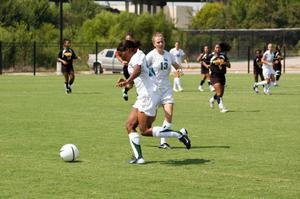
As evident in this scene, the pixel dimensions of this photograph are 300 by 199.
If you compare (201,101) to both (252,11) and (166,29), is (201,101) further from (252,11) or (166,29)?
(252,11)

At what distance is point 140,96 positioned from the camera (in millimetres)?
11945

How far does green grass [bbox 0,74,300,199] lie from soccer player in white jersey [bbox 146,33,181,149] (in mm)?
819

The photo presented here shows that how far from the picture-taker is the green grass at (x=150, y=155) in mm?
9625

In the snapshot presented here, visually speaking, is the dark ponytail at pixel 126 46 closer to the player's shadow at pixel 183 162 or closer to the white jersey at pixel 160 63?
the white jersey at pixel 160 63

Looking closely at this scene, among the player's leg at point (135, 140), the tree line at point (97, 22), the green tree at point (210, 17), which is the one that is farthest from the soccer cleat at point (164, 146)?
the green tree at point (210, 17)

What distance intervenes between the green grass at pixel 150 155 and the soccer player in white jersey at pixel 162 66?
82cm

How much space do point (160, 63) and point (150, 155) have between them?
155 cm

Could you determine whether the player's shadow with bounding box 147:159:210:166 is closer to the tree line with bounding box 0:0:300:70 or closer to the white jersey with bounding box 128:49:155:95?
the white jersey with bounding box 128:49:155:95

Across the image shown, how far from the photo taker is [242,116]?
20516 millimetres

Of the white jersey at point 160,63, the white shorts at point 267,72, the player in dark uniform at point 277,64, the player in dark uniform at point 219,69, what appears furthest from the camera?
the player in dark uniform at point 277,64

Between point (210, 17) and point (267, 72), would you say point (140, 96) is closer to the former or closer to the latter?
point (267, 72)

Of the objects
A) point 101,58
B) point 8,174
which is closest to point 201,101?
point 8,174

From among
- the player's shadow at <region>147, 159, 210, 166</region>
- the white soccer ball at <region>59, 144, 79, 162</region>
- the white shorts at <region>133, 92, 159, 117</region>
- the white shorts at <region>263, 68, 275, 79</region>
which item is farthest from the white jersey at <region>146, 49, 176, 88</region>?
the white shorts at <region>263, 68, 275, 79</region>

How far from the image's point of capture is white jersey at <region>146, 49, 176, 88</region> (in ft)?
42.2
